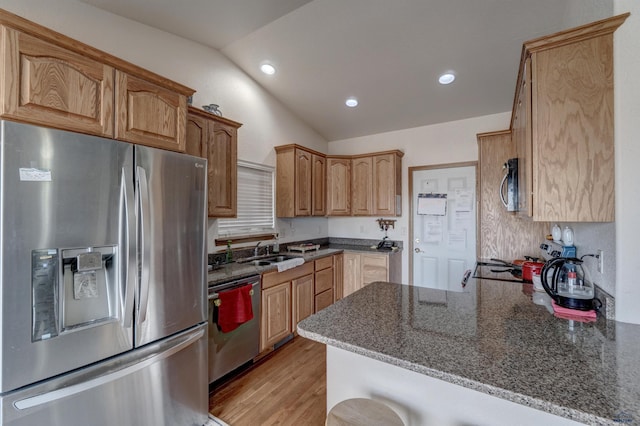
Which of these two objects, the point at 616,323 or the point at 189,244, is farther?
the point at 189,244

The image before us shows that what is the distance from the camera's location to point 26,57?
1.21 m

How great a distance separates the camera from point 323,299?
3.56 m

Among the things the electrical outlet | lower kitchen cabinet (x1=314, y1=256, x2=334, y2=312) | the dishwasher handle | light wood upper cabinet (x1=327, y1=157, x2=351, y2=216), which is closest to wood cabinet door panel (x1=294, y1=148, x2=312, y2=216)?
light wood upper cabinet (x1=327, y1=157, x2=351, y2=216)

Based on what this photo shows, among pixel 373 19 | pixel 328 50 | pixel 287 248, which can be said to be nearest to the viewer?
pixel 373 19

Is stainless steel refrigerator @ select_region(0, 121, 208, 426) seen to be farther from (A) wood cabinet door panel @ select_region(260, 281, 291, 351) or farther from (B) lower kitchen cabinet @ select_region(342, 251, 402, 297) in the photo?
(B) lower kitchen cabinet @ select_region(342, 251, 402, 297)

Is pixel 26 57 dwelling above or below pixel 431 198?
above

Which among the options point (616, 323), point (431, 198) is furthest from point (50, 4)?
point (431, 198)

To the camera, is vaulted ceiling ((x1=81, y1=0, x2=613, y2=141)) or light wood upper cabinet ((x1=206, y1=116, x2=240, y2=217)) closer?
vaulted ceiling ((x1=81, y1=0, x2=613, y2=141))

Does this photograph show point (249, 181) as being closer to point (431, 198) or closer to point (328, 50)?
point (328, 50)

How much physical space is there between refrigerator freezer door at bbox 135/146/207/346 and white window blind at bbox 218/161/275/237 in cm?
115

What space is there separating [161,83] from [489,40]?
2723 mm

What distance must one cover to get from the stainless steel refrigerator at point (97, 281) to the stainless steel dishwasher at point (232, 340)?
324 mm

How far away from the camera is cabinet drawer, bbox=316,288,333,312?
136 inches

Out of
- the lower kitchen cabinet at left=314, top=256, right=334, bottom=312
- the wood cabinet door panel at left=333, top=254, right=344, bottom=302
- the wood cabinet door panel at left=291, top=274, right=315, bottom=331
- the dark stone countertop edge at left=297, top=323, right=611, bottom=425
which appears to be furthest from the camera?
the wood cabinet door panel at left=333, top=254, right=344, bottom=302
